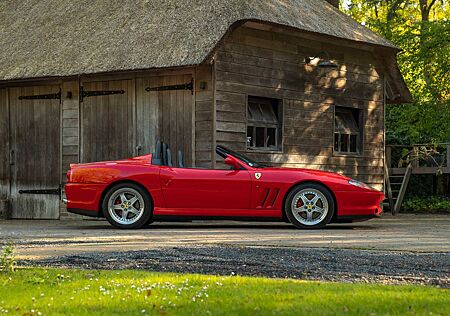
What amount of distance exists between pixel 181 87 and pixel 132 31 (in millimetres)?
1743

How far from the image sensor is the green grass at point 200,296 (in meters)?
4.85

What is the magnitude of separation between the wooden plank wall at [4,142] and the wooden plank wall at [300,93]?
200 inches

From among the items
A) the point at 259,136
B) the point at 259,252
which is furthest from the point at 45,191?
the point at 259,252

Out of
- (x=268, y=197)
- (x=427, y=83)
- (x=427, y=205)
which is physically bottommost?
(x=427, y=205)

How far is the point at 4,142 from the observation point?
1720 cm

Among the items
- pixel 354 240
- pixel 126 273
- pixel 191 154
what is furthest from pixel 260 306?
pixel 191 154

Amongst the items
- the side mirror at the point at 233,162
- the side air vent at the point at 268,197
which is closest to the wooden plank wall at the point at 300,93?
the side mirror at the point at 233,162

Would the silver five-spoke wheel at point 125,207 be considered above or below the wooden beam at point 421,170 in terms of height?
below

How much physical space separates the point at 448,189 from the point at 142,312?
20.0 metres

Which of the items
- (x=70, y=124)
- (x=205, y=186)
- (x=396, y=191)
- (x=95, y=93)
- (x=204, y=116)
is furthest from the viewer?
(x=396, y=191)

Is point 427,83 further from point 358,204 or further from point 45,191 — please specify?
point 358,204

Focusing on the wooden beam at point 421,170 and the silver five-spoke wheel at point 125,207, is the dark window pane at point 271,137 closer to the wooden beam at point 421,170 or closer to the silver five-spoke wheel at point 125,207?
the silver five-spoke wheel at point 125,207

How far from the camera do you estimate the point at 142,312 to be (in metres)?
4.79

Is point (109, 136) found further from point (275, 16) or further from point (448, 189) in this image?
point (448, 189)
